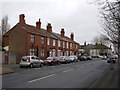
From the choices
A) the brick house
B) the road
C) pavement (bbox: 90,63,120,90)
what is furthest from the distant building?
pavement (bbox: 90,63,120,90)

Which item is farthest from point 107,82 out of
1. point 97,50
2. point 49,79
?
point 97,50

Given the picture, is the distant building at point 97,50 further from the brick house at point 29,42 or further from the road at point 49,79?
the road at point 49,79

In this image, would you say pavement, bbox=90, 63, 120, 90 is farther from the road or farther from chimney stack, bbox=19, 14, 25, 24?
chimney stack, bbox=19, 14, 25, 24

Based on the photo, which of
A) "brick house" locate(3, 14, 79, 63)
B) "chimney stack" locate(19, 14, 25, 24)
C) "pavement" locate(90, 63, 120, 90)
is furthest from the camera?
"chimney stack" locate(19, 14, 25, 24)

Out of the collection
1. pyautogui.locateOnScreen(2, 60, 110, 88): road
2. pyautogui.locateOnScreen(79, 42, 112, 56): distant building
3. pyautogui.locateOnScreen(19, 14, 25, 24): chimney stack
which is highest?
pyautogui.locateOnScreen(19, 14, 25, 24): chimney stack

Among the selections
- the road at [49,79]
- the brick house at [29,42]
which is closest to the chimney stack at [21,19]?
the brick house at [29,42]

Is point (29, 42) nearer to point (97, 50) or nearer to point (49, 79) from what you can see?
point (49, 79)

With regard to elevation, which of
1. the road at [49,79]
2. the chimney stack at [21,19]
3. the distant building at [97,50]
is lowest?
the road at [49,79]

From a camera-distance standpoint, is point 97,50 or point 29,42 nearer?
point 29,42

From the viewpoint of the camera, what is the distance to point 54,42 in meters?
52.3

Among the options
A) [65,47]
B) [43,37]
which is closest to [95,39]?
[65,47]

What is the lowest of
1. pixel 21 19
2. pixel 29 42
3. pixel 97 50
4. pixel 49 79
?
pixel 49 79

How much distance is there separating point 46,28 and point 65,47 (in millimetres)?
8592

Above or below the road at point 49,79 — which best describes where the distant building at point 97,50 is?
above
